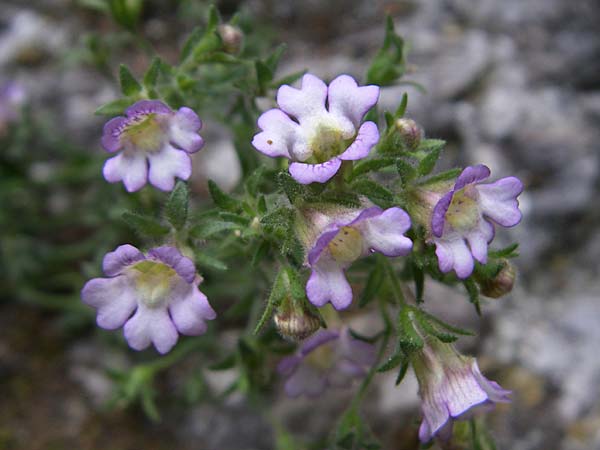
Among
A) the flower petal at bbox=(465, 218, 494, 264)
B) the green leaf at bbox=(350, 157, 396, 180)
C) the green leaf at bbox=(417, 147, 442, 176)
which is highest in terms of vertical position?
the green leaf at bbox=(417, 147, 442, 176)

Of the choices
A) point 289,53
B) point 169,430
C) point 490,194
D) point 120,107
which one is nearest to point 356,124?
point 490,194

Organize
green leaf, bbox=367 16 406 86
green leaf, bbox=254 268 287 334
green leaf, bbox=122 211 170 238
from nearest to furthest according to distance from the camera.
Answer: green leaf, bbox=254 268 287 334, green leaf, bbox=122 211 170 238, green leaf, bbox=367 16 406 86

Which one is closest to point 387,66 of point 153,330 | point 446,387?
point 446,387

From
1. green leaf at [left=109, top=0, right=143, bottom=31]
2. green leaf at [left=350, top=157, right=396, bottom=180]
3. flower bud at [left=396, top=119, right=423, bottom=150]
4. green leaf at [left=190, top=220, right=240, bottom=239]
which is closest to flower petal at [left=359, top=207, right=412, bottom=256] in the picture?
green leaf at [left=350, top=157, right=396, bottom=180]

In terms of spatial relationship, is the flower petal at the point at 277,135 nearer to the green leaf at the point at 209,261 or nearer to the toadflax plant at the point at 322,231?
the toadflax plant at the point at 322,231

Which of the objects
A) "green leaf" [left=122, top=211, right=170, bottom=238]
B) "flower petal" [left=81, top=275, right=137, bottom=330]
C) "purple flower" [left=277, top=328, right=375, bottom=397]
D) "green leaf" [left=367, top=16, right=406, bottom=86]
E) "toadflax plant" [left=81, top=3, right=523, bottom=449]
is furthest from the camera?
"green leaf" [left=367, top=16, right=406, bottom=86]

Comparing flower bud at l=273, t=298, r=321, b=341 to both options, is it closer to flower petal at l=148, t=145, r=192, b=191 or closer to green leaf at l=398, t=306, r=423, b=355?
green leaf at l=398, t=306, r=423, b=355

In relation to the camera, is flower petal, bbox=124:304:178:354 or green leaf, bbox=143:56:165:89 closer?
flower petal, bbox=124:304:178:354

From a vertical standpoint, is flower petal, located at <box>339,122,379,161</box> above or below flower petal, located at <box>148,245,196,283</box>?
above
